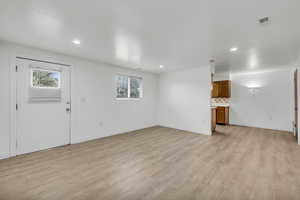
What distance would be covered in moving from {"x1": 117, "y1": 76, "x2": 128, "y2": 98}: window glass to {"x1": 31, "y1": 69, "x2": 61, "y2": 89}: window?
191 cm

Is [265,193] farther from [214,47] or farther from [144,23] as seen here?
[144,23]

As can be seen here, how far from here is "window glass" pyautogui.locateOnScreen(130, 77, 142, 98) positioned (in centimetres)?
550

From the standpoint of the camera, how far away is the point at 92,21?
204cm

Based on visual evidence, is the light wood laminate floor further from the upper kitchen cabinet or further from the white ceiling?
the upper kitchen cabinet

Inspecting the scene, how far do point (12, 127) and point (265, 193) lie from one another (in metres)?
4.67

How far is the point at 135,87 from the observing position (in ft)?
18.6

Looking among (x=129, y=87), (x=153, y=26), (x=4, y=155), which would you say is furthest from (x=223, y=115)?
(x=4, y=155)

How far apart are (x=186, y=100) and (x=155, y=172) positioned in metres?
3.56

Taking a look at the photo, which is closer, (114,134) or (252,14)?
(252,14)

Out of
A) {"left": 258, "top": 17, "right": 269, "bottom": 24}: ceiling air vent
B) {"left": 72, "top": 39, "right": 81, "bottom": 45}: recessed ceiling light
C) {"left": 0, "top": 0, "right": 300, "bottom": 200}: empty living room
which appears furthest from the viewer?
{"left": 72, "top": 39, "right": 81, "bottom": 45}: recessed ceiling light

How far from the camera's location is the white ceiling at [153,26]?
1.67 meters

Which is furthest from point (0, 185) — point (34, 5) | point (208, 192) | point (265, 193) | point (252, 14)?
point (252, 14)

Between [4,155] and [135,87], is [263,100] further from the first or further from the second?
[4,155]

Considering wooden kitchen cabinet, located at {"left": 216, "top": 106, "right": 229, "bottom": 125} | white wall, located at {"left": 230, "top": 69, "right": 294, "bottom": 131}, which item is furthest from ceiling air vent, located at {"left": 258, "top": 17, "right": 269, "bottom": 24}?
wooden kitchen cabinet, located at {"left": 216, "top": 106, "right": 229, "bottom": 125}
